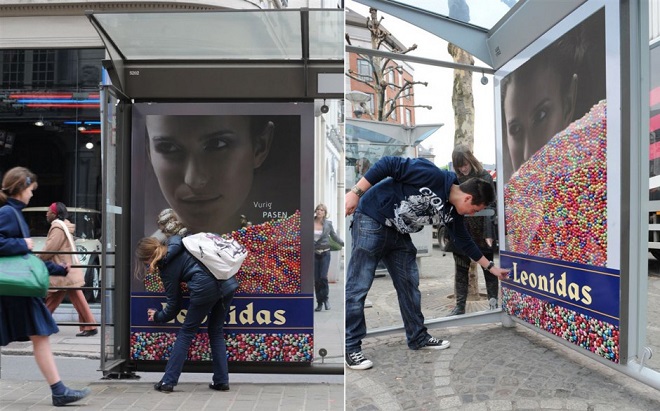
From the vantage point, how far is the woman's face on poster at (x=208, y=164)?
4316mm

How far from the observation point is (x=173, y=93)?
435 centimetres

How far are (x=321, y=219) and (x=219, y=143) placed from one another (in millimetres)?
942

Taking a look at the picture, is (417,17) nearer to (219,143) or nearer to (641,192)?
(219,143)

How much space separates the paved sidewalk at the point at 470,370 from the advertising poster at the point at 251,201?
26.4 inches

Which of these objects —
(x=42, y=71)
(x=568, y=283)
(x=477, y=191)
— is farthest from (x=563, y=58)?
(x=42, y=71)

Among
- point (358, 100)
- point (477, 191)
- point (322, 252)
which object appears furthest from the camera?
point (322, 252)

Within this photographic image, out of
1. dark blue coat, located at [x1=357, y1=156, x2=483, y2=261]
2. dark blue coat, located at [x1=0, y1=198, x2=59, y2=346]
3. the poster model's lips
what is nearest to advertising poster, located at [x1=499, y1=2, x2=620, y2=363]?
dark blue coat, located at [x1=357, y1=156, x2=483, y2=261]

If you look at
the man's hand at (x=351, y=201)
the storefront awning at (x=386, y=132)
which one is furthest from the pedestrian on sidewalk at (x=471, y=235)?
the man's hand at (x=351, y=201)

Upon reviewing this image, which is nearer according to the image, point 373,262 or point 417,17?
point 373,262

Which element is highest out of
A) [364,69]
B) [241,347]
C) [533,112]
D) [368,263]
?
[364,69]

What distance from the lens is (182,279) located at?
13.3ft

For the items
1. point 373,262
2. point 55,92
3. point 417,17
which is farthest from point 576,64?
point 55,92

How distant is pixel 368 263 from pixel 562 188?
132 centimetres

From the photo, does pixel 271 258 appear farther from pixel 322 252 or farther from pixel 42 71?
pixel 42 71
